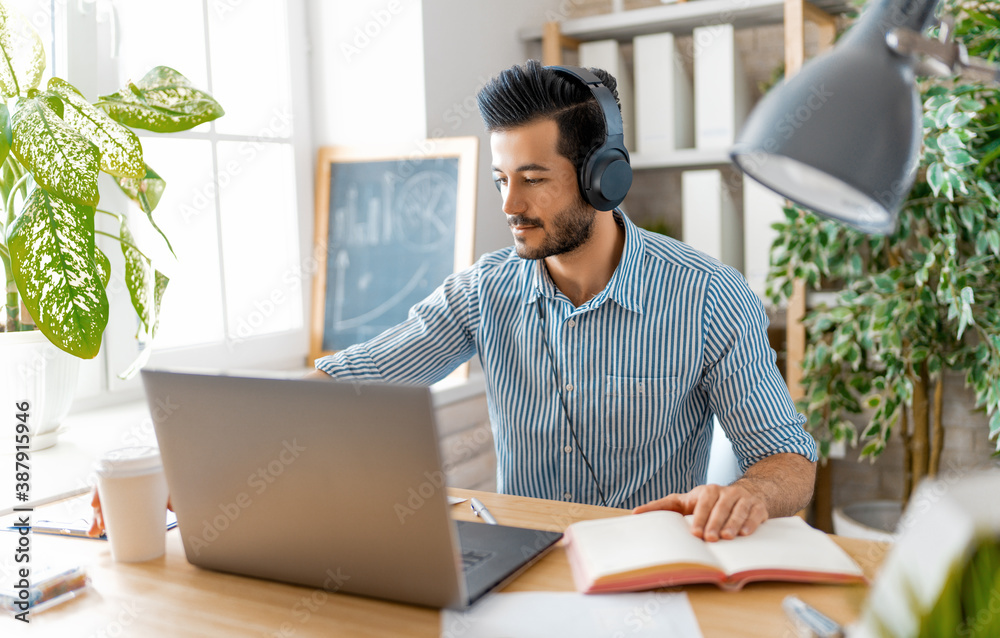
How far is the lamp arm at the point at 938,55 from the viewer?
0.66 metres

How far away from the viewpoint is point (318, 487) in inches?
33.9

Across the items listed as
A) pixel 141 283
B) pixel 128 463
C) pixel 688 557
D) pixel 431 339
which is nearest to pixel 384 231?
pixel 431 339

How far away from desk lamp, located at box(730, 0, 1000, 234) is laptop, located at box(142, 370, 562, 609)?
371 millimetres

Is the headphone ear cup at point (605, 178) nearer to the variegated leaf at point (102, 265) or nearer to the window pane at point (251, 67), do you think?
the variegated leaf at point (102, 265)

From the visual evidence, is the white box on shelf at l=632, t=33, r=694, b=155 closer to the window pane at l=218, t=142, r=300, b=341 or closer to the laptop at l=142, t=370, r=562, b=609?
the window pane at l=218, t=142, r=300, b=341

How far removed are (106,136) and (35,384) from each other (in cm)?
49

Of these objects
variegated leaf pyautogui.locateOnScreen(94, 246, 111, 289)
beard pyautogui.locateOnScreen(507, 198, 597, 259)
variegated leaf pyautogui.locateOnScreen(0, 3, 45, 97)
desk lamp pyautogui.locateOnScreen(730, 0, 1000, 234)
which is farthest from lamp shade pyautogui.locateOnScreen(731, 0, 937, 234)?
variegated leaf pyautogui.locateOnScreen(0, 3, 45, 97)

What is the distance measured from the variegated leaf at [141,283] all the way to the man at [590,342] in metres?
0.34

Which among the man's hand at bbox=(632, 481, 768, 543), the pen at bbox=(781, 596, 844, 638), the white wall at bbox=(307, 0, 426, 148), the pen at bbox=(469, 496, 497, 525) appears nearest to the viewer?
the pen at bbox=(781, 596, 844, 638)

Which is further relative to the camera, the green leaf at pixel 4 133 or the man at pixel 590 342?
the man at pixel 590 342

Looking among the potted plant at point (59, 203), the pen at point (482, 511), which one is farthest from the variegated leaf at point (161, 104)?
the pen at point (482, 511)

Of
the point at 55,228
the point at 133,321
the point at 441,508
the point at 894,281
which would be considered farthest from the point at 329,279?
the point at 441,508

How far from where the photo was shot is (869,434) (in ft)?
6.84

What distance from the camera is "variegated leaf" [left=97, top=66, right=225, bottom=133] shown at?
152 cm
